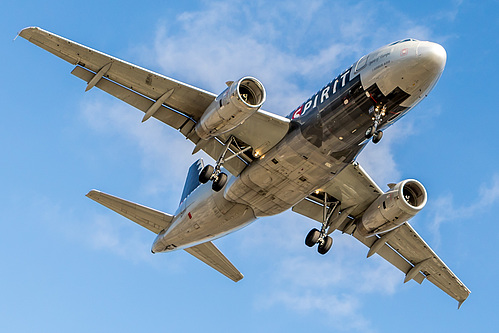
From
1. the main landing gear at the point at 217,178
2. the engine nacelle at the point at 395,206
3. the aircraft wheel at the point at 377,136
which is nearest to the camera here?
the aircraft wheel at the point at 377,136

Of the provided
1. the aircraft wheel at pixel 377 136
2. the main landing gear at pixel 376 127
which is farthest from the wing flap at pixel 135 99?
the aircraft wheel at pixel 377 136

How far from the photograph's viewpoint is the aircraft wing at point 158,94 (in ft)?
79.9

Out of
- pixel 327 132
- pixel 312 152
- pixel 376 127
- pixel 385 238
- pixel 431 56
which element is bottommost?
pixel 312 152

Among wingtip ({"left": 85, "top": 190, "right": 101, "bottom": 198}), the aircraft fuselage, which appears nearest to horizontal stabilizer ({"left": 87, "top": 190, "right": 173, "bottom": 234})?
wingtip ({"left": 85, "top": 190, "right": 101, "bottom": 198})

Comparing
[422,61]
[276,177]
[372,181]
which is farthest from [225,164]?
[422,61]

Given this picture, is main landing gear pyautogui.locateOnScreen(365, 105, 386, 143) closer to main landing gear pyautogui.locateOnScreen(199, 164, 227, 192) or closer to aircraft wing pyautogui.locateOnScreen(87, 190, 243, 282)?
main landing gear pyautogui.locateOnScreen(199, 164, 227, 192)

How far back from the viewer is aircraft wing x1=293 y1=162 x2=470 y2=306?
28.3 metres

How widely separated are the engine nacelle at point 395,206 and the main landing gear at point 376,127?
500 centimetres

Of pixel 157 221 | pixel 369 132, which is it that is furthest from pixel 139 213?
pixel 369 132

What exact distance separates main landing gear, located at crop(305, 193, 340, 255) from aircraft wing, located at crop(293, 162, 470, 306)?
365 mm

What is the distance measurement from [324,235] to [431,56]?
991cm

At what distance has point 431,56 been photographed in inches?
859

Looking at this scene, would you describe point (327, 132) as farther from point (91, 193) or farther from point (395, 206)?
point (91, 193)

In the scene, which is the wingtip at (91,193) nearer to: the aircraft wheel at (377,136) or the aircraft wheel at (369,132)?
the aircraft wheel at (369,132)
